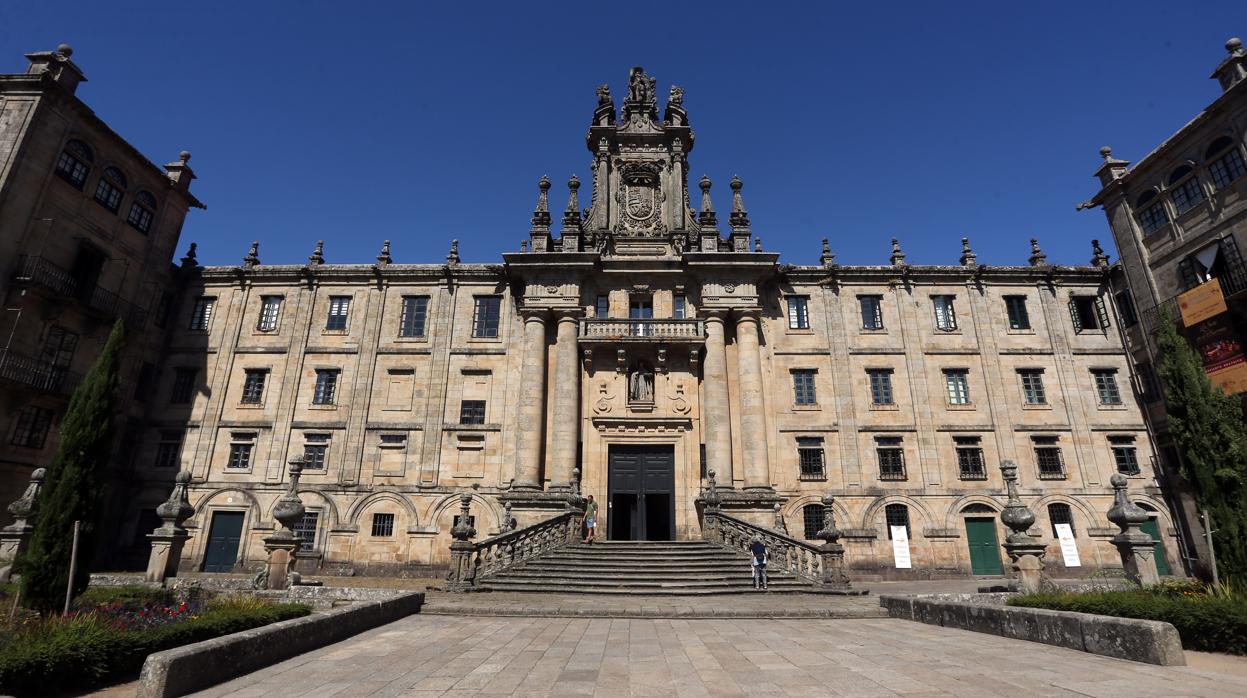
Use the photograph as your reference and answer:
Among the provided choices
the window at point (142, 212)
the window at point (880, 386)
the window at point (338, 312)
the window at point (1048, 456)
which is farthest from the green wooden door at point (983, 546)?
the window at point (142, 212)

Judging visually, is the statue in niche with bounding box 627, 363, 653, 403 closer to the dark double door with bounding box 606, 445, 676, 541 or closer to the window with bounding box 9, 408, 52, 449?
the dark double door with bounding box 606, 445, 676, 541

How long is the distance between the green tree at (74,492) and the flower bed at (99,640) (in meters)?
2.61

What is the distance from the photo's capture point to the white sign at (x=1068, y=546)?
79.3 feet

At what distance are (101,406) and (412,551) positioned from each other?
13.7 metres

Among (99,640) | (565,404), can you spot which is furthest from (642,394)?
(99,640)

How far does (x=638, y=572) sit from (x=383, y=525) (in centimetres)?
1306

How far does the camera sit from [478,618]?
12586 millimetres

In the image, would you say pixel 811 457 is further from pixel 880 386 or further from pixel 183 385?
pixel 183 385

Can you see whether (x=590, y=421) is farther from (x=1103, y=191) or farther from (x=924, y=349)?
(x=1103, y=191)

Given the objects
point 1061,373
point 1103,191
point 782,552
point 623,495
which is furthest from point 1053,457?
point 623,495

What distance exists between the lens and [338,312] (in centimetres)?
2856

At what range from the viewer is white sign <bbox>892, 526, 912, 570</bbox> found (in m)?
24.3

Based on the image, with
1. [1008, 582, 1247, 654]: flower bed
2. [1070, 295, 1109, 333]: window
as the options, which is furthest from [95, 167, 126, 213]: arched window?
[1070, 295, 1109, 333]: window

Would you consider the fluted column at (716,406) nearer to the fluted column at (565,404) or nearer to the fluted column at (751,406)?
the fluted column at (751,406)
